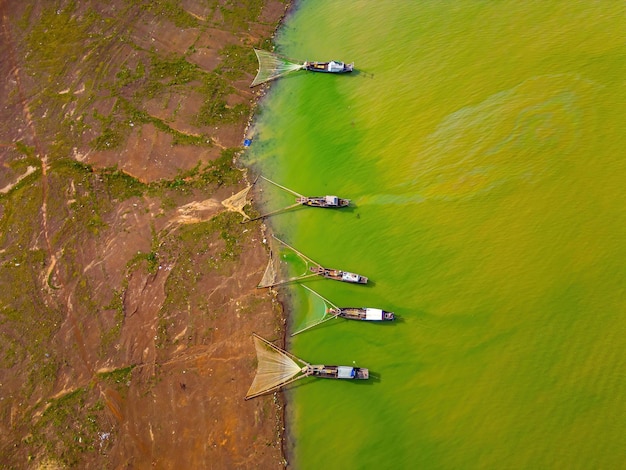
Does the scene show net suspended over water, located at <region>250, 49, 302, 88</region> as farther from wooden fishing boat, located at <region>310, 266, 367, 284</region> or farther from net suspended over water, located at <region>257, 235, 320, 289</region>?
wooden fishing boat, located at <region>310, 266, 367, 284</region>

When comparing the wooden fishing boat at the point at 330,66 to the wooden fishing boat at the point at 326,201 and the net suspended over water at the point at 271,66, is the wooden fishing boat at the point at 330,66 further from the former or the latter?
the wooden fishing boat at the point at 326,201

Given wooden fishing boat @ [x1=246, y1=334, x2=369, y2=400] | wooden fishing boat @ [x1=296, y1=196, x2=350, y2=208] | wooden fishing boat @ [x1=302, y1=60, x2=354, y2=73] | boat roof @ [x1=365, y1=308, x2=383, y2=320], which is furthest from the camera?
wooden fishing boat @ [x1=302, y1=60, x2=354, y2=73]

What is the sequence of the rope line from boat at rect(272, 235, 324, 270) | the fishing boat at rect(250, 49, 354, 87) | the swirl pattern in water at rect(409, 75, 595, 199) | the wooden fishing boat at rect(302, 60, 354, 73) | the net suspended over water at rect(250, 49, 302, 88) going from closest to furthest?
1. the rope line from boat at rect(272, 235, 324, 270)
2. the swirl pattern in water at rect(409, 75, 595, 199)
3. the wooden fishing boat at rect(302, 60, 354, 73)
4. the fishing boat at rect(250, 49, 354, 87)
5. the net suspended over water at rect(250, 49, 302, 88)

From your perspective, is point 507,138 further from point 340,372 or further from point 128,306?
point 128,306

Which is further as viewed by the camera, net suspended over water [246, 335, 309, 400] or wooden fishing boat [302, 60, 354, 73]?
wooden fishing boat [302, 60, 354, 73]

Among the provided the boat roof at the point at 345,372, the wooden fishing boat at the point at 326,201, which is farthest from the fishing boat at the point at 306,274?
the boat roof at the point at 345,372

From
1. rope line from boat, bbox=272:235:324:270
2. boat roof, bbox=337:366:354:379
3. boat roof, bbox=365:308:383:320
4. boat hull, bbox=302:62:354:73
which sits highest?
boat hull, bbox=302:62:354:73

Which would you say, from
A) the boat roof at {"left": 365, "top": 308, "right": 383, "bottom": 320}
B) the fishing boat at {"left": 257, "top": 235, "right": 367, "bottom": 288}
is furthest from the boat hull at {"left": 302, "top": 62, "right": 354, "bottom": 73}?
the boat roof at {"left": 365, "top": 308, "right": 383, "bottom": 320}

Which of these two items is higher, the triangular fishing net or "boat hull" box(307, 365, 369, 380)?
the triangular fishing net
